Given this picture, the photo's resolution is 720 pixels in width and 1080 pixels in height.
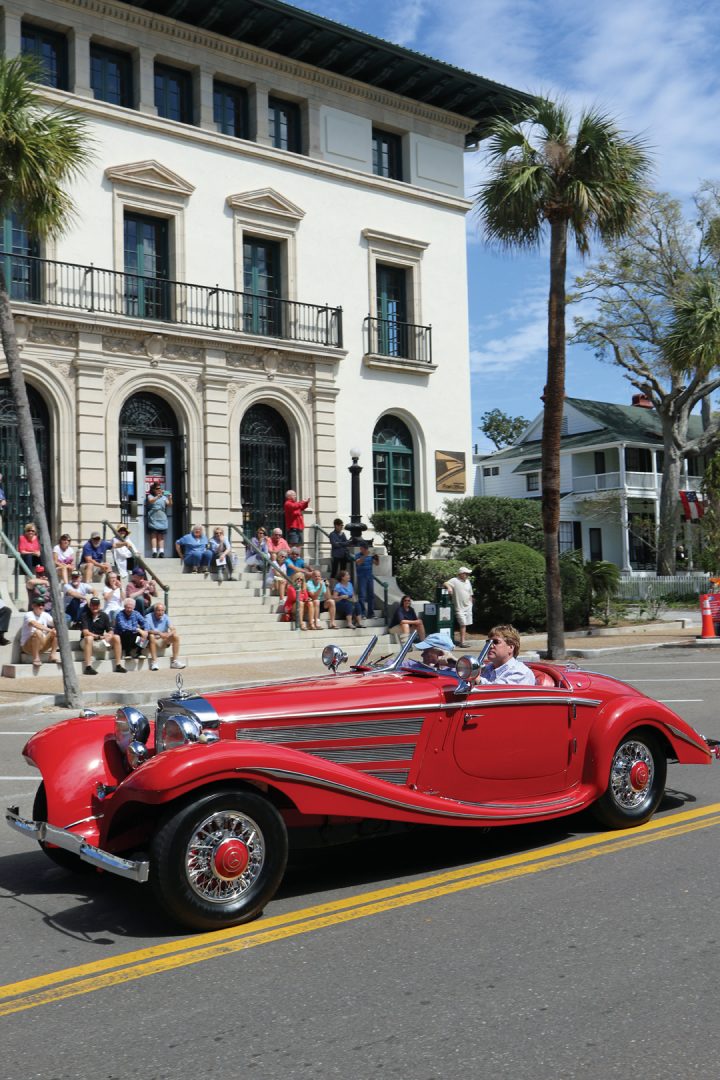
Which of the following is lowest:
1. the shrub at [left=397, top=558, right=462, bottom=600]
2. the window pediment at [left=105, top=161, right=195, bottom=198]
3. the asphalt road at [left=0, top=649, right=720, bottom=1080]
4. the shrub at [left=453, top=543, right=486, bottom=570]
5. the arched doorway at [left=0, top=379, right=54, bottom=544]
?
the asphalt road at [left=0, top=649, right=720, bottom=1080]

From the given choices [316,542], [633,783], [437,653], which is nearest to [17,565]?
[316,542]

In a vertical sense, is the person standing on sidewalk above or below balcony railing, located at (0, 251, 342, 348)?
below

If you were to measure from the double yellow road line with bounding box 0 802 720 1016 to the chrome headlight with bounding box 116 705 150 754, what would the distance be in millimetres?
1065

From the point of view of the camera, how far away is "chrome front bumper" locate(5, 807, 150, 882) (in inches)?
182

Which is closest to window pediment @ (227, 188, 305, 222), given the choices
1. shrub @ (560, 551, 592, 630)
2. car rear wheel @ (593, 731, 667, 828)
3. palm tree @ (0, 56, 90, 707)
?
shrub @ (560, 551, 592, 630)

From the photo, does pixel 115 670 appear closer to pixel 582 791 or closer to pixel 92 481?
pixel 92 481

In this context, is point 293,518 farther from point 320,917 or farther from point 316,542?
point 320,917

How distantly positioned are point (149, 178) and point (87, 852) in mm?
22245

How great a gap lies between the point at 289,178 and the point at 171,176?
351cm

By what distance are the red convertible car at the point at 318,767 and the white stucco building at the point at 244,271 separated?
17.9 meters

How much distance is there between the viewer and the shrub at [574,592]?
25031 mm

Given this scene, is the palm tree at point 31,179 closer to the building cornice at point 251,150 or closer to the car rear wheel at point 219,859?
the building cornice at point 251,150

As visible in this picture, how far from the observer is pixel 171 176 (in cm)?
2481

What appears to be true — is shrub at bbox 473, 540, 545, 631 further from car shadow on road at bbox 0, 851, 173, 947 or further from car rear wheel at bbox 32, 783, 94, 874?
car rear wheel at bbox 32, 783, 94, 874
